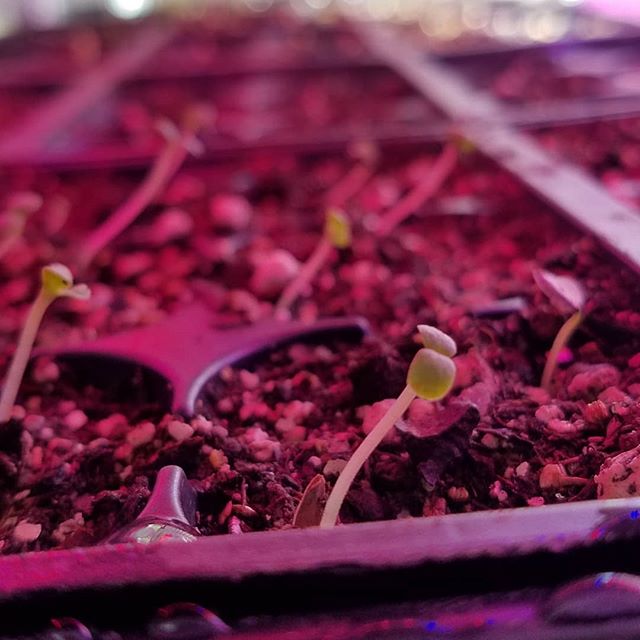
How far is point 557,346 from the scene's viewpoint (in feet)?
2.43

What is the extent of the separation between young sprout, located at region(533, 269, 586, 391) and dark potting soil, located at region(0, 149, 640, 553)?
13 millimetres

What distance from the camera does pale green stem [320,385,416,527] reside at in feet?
1.79

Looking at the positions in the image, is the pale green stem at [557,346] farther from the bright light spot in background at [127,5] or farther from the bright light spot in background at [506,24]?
the bright light spot in background at [127,5]

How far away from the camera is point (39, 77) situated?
2406 mm

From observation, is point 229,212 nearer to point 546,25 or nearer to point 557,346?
point 557,346

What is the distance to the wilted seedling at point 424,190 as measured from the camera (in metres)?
1.25

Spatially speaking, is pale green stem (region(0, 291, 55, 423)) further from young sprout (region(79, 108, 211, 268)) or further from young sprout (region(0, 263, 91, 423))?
young sprout (region(79, 108, 211, 268))

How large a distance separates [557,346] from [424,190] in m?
0.64

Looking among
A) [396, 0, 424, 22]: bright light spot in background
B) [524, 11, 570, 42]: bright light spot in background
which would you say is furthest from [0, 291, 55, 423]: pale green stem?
[396, 0, 424, 22]: bright light spot in background

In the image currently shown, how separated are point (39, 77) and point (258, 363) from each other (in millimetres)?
1967

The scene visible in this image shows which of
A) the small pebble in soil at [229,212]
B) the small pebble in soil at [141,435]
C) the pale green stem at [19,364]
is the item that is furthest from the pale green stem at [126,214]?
the small pebble in soil at [141,435]

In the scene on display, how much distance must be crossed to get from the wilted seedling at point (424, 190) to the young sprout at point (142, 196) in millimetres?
388

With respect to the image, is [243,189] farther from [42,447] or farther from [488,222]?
[42,447]

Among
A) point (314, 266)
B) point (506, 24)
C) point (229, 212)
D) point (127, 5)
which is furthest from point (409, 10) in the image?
point (314, 266)
